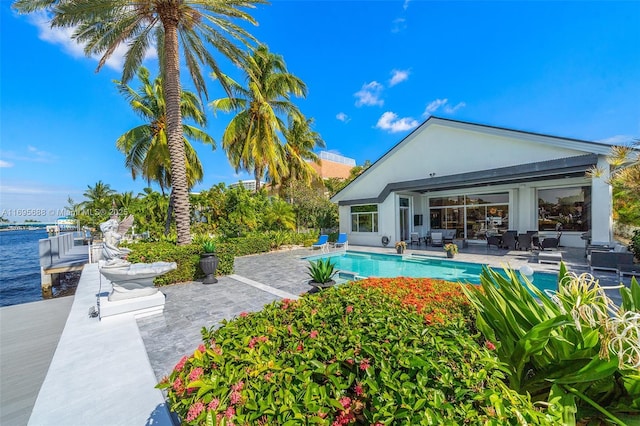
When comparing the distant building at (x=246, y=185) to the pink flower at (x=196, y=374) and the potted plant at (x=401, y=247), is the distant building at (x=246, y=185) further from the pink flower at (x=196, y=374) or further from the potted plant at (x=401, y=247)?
the pink flower at (x=196, y=374)

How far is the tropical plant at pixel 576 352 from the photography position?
1640 mm

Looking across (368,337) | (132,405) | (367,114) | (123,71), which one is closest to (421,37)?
(367,114)

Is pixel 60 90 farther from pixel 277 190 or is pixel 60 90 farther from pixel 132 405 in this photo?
pixel 132 405

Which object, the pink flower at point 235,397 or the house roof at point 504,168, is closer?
the pink flower at point 235,397

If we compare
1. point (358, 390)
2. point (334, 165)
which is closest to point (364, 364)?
point (358, 390)

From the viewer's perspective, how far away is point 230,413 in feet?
4.76

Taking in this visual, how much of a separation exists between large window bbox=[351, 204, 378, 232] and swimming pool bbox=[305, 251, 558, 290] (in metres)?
3.65

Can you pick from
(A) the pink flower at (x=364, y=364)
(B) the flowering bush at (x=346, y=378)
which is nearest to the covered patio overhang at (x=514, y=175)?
(B) the flowering bush at (x=346, y=378)

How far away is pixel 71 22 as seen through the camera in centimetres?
888

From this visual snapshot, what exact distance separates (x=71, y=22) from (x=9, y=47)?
358 centimetres

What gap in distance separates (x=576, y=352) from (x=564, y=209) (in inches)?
691

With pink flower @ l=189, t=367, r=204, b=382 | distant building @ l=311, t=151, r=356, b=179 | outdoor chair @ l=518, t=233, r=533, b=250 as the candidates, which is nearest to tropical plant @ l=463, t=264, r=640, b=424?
pink flower @ l=189, t=367, r=204, b=382

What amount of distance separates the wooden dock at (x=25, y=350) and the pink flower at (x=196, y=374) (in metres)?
2.99

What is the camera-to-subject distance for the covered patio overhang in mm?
10698
